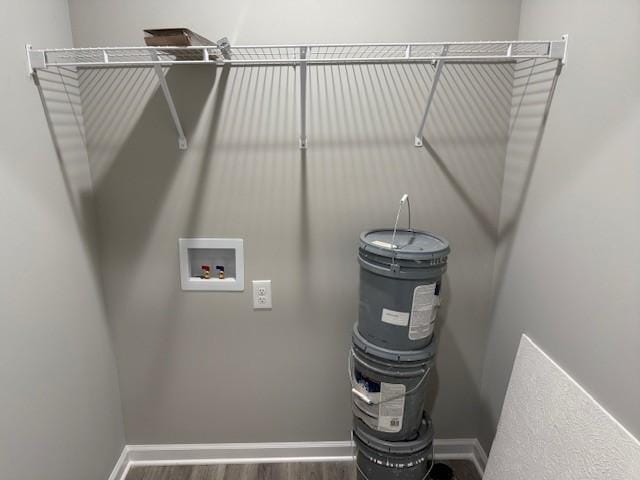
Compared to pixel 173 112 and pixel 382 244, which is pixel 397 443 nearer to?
pixel 382 244

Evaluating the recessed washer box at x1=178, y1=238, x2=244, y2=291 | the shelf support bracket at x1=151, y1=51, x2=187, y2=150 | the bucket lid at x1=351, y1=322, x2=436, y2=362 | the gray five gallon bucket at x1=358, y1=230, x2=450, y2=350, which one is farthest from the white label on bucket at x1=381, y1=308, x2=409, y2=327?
the shelf support bracket at x1=151, y1=51, x2=187, y2=150

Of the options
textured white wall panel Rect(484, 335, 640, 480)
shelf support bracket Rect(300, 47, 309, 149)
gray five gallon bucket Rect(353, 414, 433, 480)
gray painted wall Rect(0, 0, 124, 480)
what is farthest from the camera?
gray five gallon bucket Rect(353, 414, 433, 480)

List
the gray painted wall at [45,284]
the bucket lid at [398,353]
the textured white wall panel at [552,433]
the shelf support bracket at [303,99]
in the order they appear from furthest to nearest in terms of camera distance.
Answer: the bucket lid at [398,353] → the shelf support bracket at [303,99] → the gray painted wall at [45,284] → the textured white wall panel at [552,433]

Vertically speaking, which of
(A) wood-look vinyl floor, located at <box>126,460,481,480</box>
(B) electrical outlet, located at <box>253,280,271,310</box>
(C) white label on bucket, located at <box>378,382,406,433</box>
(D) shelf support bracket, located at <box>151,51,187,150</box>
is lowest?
(A) wood-look vinyl floor, located at <box>126,460,481,480</box>

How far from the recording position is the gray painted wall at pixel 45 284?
3.61 ft

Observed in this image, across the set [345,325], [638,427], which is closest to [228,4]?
[345,325]

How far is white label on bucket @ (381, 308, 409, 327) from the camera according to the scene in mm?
1324

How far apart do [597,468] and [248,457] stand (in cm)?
143

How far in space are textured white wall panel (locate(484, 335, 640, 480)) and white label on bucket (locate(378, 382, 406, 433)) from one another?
0.37m

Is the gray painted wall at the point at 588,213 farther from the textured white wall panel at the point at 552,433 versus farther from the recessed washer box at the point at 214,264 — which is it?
the recessed washer box at the point at 214,264

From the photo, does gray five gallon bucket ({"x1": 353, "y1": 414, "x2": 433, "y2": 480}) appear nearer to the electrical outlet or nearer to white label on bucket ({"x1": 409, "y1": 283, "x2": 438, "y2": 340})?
white label on bucket ({"x1": 409, "y1": 283, "x2": 438, "y2": 340})

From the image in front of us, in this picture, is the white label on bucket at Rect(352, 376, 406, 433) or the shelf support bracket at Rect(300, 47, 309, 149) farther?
the white label on bucket at Rect(352, 376, 406, 433)

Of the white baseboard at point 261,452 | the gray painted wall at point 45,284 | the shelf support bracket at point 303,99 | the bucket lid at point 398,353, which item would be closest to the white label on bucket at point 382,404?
the bucket lid at point 398,353

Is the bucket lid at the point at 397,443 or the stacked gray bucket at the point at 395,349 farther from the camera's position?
the bucket lid at the point at 397,443
